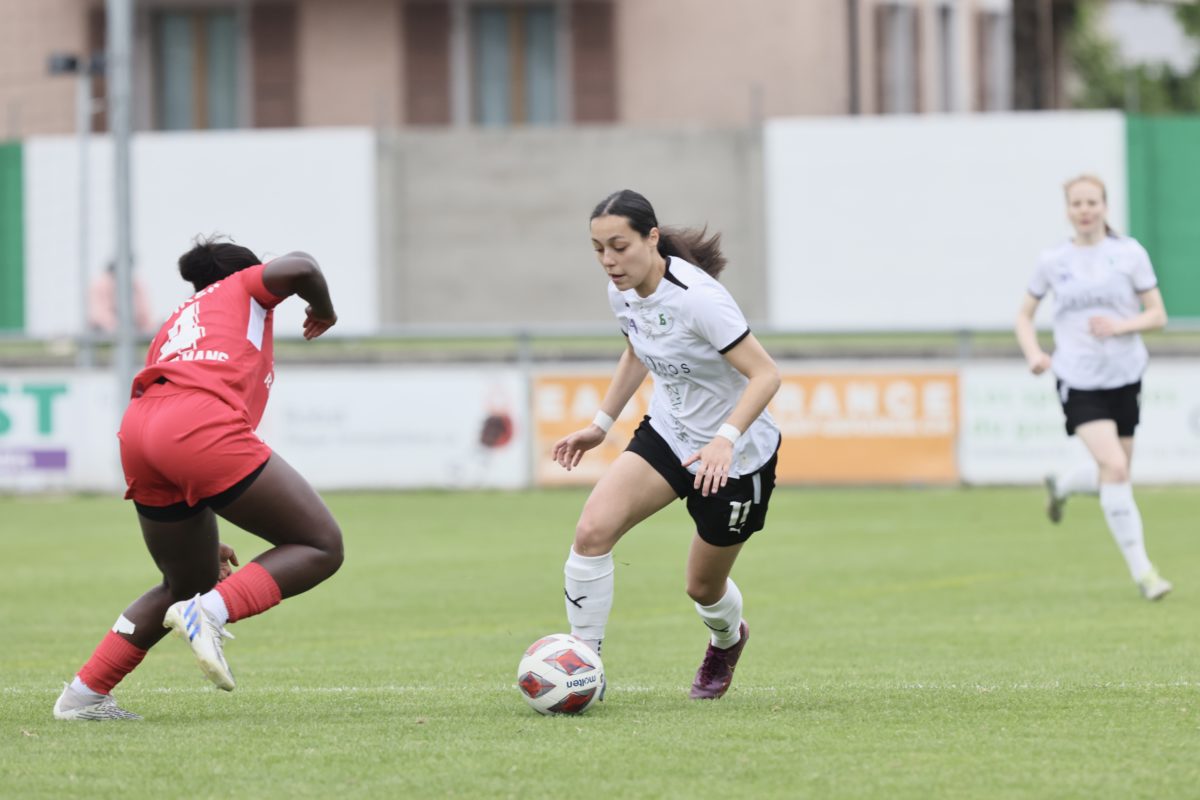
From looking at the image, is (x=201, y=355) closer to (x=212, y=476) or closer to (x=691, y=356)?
(x=212, y=476)

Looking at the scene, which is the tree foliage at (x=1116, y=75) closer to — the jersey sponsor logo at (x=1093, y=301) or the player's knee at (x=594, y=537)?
the jersey sponsor logo at (x=1093, y=301)

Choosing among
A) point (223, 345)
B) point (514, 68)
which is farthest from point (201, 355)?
point (514, 68)

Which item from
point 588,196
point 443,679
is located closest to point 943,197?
point 588,196

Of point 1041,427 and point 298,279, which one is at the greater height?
point 298,279

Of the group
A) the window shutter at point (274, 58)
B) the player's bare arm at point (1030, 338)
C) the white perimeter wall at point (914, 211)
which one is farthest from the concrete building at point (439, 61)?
the player's bare arm at point (1030, 338)

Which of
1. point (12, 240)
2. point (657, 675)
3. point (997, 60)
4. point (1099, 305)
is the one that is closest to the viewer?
point (657, 675)

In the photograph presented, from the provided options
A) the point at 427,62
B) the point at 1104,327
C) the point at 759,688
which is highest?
the point at 427,62

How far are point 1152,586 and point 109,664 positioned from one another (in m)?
6.42

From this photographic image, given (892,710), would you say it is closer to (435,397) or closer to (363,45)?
(435,397)

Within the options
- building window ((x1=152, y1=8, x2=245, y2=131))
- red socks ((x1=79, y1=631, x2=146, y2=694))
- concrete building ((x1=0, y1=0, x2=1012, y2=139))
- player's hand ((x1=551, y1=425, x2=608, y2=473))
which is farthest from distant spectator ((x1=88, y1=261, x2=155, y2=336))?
red socks ((x1=79, y1=631, x2=146, y2=694))

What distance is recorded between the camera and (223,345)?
6.94m

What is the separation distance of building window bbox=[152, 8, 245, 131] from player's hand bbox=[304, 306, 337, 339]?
27573mm

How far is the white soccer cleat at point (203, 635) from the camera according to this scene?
646 centimetres

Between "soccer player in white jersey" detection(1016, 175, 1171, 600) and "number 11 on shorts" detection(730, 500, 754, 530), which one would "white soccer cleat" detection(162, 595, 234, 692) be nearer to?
"number 11 on shorts" detection(730, 500, 754, 530)
